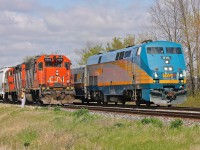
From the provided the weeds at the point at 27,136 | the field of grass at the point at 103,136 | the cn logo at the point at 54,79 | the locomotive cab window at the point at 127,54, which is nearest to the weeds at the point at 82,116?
the field of grass at the point at 103,136

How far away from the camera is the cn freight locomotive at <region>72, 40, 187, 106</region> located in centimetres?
2345

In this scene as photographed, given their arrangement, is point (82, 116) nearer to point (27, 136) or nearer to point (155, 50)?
point (27, 136)

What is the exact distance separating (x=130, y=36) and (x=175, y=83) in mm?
41301

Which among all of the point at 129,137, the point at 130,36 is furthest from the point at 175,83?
the point at 130,36

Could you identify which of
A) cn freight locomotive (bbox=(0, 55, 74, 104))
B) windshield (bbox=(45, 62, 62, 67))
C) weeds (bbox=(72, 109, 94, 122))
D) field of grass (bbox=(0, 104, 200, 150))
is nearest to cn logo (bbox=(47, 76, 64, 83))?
cn freight locomotive (bbox=(0, 55, 74, 104))

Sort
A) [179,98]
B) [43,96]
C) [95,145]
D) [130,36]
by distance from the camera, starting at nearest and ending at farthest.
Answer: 1. [95,145]
2. [179,98]
3. [43,96]
4. [130,36]

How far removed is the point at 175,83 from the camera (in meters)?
23.8

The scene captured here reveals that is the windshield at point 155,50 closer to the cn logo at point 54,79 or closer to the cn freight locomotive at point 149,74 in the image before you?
the cn freight locomotive at point 149,74

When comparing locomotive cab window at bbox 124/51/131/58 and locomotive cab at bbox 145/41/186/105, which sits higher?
locomotive cab window at bbox 124/51/131/58

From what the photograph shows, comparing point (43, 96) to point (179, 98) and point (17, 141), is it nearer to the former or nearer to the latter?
point (179, 98)

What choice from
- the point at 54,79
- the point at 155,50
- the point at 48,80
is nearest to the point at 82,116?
the point at 155,50

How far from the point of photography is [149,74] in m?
23.6

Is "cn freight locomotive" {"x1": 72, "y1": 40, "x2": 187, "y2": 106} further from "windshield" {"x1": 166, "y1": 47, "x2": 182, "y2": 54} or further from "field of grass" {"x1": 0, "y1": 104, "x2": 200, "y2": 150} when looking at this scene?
"field of grass" {"x1": 0, "y1": 104, "x2": 200, "y2": 150}

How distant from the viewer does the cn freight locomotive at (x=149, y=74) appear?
23453 millimetres
